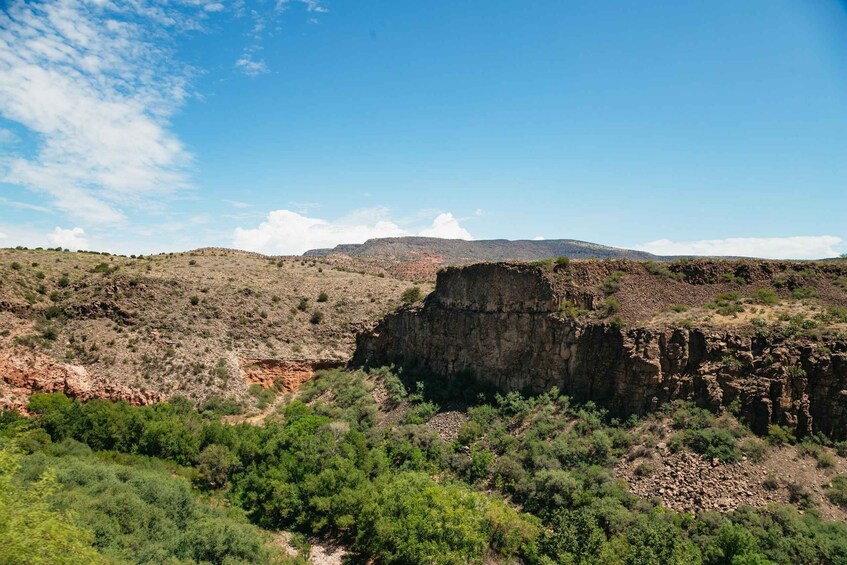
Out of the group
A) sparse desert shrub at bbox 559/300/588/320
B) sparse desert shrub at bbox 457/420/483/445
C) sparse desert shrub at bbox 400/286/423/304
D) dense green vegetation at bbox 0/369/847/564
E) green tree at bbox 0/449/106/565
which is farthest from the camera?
sparse desert shrub at bbox 400/286/423/304

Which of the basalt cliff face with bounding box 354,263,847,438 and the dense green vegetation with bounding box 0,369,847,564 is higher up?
the basalt cliff face with bounding box 354,263,847,438

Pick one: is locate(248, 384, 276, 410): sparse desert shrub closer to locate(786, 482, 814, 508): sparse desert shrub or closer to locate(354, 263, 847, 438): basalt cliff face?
locate(354, 263, 847, 438): basalt cliff face

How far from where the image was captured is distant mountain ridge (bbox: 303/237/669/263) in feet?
308

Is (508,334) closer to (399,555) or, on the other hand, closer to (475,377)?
(475,377)

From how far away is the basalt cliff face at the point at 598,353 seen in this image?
820 inches

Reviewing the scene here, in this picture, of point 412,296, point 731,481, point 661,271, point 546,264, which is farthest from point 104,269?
point 731,481

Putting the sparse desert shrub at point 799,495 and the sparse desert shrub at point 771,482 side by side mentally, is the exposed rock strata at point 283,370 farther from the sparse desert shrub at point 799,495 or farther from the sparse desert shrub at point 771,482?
the sparse desert shrub at point 799,495

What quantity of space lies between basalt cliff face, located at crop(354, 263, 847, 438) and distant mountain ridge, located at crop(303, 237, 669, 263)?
53429 millimetres

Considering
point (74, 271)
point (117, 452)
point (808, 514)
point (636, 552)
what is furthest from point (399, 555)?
point (74, 271)

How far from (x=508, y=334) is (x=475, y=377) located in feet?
12.4

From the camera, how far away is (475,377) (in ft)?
109

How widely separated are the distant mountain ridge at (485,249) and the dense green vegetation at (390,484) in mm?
61677

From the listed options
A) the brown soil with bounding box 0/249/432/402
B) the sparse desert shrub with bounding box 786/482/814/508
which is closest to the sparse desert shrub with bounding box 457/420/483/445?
the sparse desert shrub with bounding box 786/482/814/508

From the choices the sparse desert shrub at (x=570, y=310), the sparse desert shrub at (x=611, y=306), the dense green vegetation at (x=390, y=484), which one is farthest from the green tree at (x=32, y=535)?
the sparse desert shrub at (x=611, y=306)
